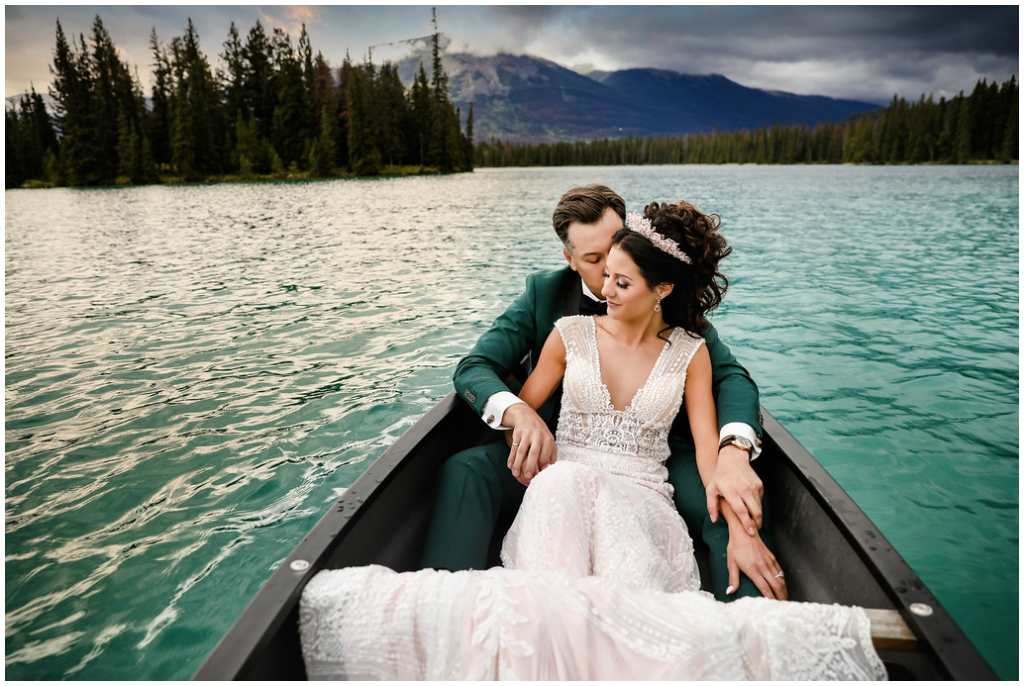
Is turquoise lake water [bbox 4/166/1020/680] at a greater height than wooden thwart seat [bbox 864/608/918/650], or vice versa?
wooden thwart seat [bbox 864/608/918/650]

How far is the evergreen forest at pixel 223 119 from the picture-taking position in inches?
1933

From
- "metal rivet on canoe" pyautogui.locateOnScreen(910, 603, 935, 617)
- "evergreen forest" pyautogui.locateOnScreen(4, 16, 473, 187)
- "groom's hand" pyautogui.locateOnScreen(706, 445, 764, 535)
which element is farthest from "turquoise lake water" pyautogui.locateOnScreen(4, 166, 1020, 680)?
"evergreen forest" pyautogui.locateOnScreen(4, 16, 473, 187)

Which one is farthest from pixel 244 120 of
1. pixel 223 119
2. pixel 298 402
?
pixel 298 402

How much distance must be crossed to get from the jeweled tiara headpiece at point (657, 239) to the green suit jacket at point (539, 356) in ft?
1.59

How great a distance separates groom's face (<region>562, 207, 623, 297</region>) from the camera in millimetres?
2869

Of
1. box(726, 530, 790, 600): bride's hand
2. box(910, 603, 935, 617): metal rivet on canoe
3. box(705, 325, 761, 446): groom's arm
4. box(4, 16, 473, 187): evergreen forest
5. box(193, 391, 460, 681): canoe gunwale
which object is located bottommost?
box(726, 530, 790, 600): bride's hand

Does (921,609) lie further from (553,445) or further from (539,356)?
(539,356)

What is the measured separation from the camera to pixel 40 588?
10.4 ft

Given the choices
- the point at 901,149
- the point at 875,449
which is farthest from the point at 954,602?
the point at 901,149

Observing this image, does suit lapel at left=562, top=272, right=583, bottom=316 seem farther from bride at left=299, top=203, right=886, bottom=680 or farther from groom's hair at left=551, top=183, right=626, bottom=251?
bride at left=299, top=203, right=886, bottom=680

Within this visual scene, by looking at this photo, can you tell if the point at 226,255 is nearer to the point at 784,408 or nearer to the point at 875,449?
the point at 784,408

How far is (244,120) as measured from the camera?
62750 mm

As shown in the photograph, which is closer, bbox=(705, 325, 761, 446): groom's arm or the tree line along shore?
bbox=(705, 325, 761, 446): groom's arm

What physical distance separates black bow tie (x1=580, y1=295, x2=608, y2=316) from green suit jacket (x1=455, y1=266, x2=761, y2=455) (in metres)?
0.03
